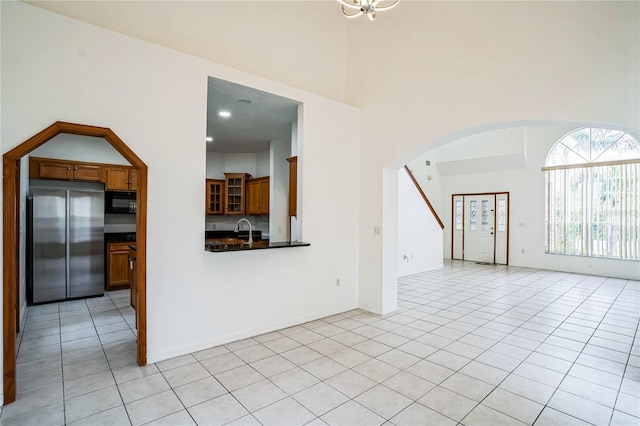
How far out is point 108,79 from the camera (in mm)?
2789

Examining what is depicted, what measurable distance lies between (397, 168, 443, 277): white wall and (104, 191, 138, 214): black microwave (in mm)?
5653

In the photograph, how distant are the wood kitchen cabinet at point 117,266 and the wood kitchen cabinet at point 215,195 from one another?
7.93 feet

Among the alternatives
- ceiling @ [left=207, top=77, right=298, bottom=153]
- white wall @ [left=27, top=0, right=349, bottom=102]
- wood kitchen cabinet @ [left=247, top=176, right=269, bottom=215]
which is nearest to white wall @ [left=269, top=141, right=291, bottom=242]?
ceiling @ [left=207, top=77, right=298, bottom=153]

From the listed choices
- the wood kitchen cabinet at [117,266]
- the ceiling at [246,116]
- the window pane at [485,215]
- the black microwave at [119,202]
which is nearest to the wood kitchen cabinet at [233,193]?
the ceiling at [246,116]

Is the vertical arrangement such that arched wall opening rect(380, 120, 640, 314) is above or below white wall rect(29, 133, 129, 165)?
below

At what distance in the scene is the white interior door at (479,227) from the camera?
939 centimetres

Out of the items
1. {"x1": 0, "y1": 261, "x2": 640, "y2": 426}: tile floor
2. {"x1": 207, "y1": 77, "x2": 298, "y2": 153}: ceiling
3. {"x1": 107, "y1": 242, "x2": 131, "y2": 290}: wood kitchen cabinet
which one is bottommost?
{"x1": 0, "y1": 261, "x2": 640, "y2": 426}: tile floor

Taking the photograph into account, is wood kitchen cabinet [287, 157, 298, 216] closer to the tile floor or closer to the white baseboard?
the white baseboard

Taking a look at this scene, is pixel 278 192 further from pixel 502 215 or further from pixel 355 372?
pixel 502 215

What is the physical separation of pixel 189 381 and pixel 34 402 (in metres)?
1.07

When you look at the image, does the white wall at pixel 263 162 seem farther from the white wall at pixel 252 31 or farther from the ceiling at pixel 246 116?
the white wall at pixel 252 31

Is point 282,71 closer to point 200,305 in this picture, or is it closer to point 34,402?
point 200,305

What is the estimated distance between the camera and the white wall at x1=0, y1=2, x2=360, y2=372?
2.49 m

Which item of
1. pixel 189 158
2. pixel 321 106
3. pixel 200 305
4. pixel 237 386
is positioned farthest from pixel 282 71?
pixel 237 386
